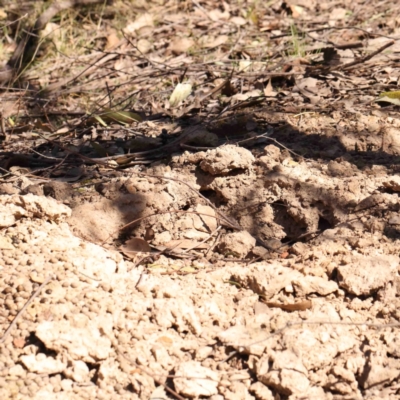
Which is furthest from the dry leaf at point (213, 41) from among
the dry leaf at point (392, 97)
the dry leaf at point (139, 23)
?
the dry leaf at point (392, 97)

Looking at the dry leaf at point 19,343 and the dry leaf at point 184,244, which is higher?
the dry leaf at point 19,343

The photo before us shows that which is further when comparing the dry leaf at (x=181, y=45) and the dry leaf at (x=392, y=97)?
the dry leaf at (x=181, y=45)

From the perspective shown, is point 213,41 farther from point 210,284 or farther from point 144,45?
point 210,284

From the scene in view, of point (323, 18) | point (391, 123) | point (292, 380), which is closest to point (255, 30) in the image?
point (323, 18)

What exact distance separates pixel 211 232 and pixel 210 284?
0.46 metres

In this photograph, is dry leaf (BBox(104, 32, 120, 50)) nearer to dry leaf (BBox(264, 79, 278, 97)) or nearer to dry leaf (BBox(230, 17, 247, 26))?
dry leaf (BBox(230, 17, 247, 26))

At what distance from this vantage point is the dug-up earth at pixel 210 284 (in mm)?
2270

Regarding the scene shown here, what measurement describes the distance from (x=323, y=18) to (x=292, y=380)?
397 cm

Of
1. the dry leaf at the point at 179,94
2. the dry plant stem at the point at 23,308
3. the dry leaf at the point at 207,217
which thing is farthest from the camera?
the dry leaf at the point at 179,94

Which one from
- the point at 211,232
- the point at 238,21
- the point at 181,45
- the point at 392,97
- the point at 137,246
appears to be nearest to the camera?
the point at 137,246

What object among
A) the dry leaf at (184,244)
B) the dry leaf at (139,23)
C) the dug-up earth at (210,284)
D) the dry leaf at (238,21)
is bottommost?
the dry leaf at (139,23)

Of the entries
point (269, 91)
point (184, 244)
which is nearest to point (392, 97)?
point (269, 91)

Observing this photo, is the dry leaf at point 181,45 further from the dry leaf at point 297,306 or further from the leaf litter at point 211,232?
the dry leaf at point 297,306

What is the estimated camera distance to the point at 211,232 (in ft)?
10.0
